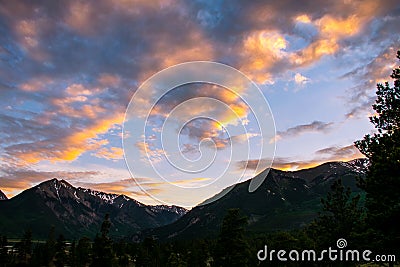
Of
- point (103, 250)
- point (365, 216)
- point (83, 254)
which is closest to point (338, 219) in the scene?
point (365, 216)

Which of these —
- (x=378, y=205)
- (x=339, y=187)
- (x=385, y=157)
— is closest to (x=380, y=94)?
(x=385, y=157)

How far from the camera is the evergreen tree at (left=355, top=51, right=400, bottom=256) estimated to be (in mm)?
21797

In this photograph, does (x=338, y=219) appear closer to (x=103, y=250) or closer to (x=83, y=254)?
(x=103, y=250)

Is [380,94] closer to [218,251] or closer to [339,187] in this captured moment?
[339,187]

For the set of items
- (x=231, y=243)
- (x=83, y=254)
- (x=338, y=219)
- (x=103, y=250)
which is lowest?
(x=83, y=254)

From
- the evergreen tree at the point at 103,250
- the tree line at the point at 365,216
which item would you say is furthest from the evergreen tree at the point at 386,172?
the evergreen tree at the point at 103,250

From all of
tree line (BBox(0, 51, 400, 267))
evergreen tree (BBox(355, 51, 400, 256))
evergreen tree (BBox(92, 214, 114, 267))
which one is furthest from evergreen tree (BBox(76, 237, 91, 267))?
evergreen tree (BBox(355, 51, 400, 256))

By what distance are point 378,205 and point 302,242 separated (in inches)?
2055

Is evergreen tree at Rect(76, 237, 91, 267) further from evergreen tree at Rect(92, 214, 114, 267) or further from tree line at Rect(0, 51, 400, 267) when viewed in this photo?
evergreen tree at Rect(92, 214, 114, 267)

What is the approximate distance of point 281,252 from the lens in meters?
60.7

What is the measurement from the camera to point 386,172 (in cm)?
2203

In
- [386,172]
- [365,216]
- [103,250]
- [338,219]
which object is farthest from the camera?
[103,250]

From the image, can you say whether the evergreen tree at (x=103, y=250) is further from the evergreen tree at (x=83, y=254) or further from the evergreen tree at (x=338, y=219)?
the evergreen tree at (x=83, y=254)

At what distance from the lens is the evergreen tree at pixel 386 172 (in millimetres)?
21797
